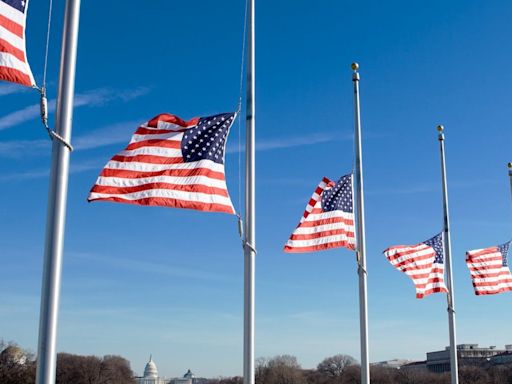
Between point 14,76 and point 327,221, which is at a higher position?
point 14,76

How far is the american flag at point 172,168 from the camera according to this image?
19.6 metres

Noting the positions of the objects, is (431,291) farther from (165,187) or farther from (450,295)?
(165,187)

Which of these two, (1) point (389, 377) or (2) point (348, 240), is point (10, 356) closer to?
(1) point (389, 377)

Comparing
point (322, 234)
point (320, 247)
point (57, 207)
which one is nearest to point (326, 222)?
point (322, 234)

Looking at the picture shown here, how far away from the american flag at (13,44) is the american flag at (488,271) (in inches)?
1076

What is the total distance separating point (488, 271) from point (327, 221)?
13808 mm

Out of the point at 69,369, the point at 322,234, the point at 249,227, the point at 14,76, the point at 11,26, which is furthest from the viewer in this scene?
the point at 69,369

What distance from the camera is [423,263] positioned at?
3425 centimetres

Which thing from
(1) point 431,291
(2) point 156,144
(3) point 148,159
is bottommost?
(1) point 431,291

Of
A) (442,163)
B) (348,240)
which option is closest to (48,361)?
(348,240)

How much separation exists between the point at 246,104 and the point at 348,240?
306 inches

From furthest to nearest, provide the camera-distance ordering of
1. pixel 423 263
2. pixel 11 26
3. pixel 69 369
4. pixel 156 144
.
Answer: pixel 69 369 < pixel 423 263 < pixel 156 144 < pixel 11 26

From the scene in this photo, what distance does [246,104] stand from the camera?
23359mm

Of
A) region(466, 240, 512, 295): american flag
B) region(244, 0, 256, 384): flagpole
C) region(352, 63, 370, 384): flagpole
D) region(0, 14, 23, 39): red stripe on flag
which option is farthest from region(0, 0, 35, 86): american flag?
region(466, 240, 512, 295): american flag
